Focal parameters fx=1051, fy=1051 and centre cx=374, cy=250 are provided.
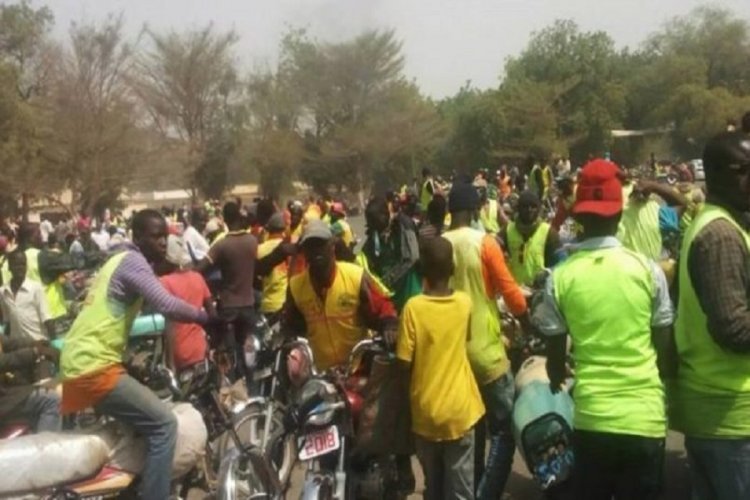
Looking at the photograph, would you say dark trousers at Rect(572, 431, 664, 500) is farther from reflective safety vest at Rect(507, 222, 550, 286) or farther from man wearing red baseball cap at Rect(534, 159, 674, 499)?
reflective safety vest at Rect(507, 222, 550, 286)

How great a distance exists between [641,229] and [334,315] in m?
3.35

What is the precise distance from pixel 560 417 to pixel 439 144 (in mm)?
63771

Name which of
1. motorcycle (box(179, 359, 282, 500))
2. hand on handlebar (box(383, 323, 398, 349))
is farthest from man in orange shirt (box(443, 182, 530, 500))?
motorcycle (box(179, 359, 282, 500))

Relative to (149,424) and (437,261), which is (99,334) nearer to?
(149,424)

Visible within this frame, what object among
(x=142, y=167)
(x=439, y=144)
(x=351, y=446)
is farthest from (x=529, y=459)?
(x=439, y=144)

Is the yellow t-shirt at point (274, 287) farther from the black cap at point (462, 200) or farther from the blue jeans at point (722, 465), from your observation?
the blue jeans at point (722, 465)

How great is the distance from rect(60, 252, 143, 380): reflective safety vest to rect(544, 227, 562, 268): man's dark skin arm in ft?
12.8

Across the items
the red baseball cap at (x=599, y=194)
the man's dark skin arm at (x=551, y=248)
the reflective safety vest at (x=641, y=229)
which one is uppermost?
the red baseball cap at (x=599, y=194)

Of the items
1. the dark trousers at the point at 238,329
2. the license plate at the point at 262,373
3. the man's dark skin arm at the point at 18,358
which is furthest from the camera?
the dark trousers at the point at 238,329

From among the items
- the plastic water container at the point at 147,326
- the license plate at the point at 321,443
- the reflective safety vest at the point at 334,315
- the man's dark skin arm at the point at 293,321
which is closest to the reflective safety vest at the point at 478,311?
the reflective safety vest at the point at 334,315

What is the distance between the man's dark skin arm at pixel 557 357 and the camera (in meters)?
4.28

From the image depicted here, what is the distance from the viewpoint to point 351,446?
5188 mm

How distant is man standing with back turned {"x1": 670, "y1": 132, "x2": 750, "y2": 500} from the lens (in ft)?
11.7

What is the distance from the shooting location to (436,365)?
5.07 metres
